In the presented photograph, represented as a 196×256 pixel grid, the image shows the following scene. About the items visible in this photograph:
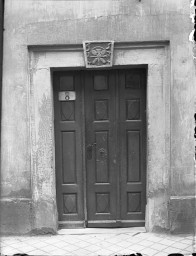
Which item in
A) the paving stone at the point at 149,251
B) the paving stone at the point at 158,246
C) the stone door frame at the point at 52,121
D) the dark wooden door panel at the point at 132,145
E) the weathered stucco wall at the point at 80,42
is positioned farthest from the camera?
the dark wooden door panel at the point at 132,145

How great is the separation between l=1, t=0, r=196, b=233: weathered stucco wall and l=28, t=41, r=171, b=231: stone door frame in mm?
63

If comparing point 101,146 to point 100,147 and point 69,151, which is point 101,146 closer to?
point 100,147

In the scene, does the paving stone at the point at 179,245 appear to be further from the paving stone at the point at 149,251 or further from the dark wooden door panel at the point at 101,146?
the dark wooden door panel at the point at 101,146

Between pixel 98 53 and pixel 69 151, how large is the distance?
1.62 meters

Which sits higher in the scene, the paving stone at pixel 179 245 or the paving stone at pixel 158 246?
the paving stone at pixel 179 245

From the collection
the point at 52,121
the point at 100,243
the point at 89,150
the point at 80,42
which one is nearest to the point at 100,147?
the point at 89,150

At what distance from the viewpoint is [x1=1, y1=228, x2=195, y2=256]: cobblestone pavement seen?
438 cm

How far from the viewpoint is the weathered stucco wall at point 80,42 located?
462 cm

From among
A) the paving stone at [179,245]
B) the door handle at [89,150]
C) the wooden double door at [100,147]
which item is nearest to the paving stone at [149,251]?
the paving stone at [179,245]

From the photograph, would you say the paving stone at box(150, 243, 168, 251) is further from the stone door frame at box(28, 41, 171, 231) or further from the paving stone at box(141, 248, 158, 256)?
the stone door frame at box(28, 41, 171, 231)

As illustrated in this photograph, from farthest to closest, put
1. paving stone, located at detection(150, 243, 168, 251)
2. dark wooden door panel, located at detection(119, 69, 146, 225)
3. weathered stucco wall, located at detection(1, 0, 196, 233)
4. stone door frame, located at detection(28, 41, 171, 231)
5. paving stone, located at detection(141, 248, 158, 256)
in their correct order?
dark wooden door panel, located at detection(119, 69, 146, 225) < stone door frame, located at detection(28, 41, 171, 231) < weathered stucco wall, located at detection(1, 0, 196, 233) < paving stone, located at detection(150, 243, 168, 251) < paving stone, located at detection(141, 248, 158, 256)

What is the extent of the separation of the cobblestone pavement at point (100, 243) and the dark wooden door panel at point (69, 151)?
1.19 ft

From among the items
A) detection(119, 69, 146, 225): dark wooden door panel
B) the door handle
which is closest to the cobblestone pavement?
detection(119, 69, 146, 225): dark wooden door panel

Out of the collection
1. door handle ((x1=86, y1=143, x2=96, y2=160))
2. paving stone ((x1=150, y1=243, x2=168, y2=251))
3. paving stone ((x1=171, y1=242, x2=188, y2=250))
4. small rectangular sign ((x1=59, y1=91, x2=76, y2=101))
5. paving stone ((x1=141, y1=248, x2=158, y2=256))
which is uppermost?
small rectangular sign ((x1=59, y1=91, x2=76, y2=101))
